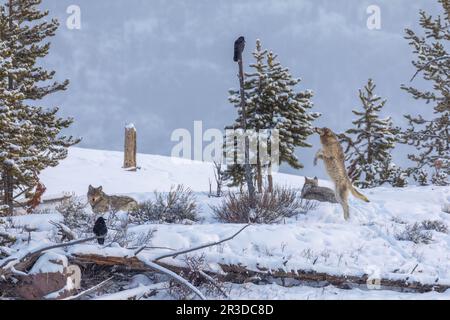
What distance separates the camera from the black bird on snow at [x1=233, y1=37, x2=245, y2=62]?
1270 centimetres

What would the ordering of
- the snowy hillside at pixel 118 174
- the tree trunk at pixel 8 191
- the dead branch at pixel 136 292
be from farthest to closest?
the snowy hillside at pixel 118 174
the tree trunk at pixel 8 191
the dead branch at pixel 136 292

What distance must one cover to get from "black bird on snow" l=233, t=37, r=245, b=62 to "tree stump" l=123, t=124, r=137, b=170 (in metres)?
18.0

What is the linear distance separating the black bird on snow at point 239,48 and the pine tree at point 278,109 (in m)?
7.09

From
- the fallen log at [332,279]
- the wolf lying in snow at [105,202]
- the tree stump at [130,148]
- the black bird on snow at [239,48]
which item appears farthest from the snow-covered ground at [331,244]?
the tree stump at [130,148]

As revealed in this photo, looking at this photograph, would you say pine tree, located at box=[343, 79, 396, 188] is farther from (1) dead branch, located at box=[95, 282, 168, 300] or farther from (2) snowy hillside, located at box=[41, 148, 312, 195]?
(1) dead branch, located at box=[95, 282, 168, 300]

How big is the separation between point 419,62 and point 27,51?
55.8ft

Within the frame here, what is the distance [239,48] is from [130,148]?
733 inches

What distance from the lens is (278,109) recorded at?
799 inches

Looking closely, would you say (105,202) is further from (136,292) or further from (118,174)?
(118,174)

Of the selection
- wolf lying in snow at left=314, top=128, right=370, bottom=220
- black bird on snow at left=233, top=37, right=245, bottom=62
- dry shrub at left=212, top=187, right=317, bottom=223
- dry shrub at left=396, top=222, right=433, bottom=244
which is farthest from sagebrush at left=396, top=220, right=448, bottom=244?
black bird on snow at left=233, top=37, right=245, bottom=62

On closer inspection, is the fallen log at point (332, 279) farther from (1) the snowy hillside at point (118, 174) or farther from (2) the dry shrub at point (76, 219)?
(1) the snowy hillside at point (118, 174)

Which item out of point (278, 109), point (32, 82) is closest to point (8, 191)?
point (32, 82)

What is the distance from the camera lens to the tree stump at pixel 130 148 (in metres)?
30.1
